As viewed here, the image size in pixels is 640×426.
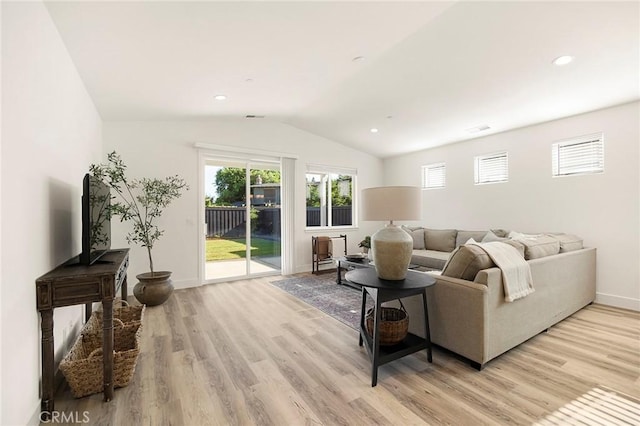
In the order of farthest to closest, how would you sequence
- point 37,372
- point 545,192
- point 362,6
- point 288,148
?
point 288,148, point 545,192, point 362,6, point 37,372

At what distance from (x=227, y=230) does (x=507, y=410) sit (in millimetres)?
4538

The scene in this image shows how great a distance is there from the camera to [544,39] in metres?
2.64

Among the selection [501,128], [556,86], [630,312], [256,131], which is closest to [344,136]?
[256,131]

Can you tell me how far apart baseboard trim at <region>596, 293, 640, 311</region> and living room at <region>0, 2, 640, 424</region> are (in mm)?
12

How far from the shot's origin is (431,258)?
466 centimetres

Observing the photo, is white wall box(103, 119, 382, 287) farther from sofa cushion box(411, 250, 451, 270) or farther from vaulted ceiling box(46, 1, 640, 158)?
sofa cushion box(411, 250, 451, 270)

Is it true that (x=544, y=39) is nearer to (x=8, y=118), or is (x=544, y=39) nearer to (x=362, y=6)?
(x=362, y=6)

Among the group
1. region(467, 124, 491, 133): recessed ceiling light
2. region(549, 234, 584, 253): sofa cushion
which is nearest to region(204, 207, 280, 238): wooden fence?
region(467, 124, 491, 133): recessed ceiling light

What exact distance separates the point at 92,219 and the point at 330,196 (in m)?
4.78

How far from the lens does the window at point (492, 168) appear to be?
4.91m

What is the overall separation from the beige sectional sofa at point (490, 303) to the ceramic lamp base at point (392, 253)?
41 cm

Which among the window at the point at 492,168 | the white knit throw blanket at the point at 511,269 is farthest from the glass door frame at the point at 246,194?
the white knit throw blanket at the point at 511,269

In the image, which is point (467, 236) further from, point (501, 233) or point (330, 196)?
point (330, 196)

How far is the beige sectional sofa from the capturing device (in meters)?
2.21
